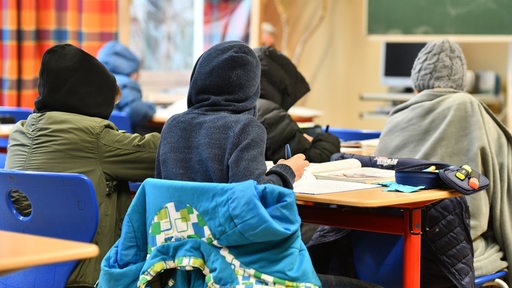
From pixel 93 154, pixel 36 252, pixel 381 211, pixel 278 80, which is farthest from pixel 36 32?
pixel 36 252

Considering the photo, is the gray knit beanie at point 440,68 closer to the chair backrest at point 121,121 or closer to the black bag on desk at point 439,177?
the black bag on desk at point 439,177

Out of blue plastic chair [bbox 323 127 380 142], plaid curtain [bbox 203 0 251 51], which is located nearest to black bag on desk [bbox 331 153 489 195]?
blue plastic chair [bbox 323 127 380 142]

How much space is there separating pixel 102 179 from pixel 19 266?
1.26 meters

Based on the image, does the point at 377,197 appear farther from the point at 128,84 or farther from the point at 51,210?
the point at 128,84

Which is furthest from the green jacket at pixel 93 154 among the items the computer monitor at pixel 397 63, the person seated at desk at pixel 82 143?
the computer monitor at pixel 397 63

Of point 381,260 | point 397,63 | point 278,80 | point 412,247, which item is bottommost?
point 381,260

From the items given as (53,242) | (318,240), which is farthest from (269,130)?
(53,242)

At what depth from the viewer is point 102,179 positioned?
2533 mm

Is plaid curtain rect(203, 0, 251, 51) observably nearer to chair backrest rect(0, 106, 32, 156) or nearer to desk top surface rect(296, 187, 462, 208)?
chair backrest rect(0, 106, 32, 156)

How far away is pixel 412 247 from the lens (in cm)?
240

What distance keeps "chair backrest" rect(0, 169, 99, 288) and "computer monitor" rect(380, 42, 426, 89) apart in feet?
15.8

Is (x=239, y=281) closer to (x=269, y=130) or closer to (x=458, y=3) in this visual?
(x=269, y=130)

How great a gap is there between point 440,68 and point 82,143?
1.38m

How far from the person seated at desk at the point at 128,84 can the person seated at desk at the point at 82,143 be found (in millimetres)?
2448
